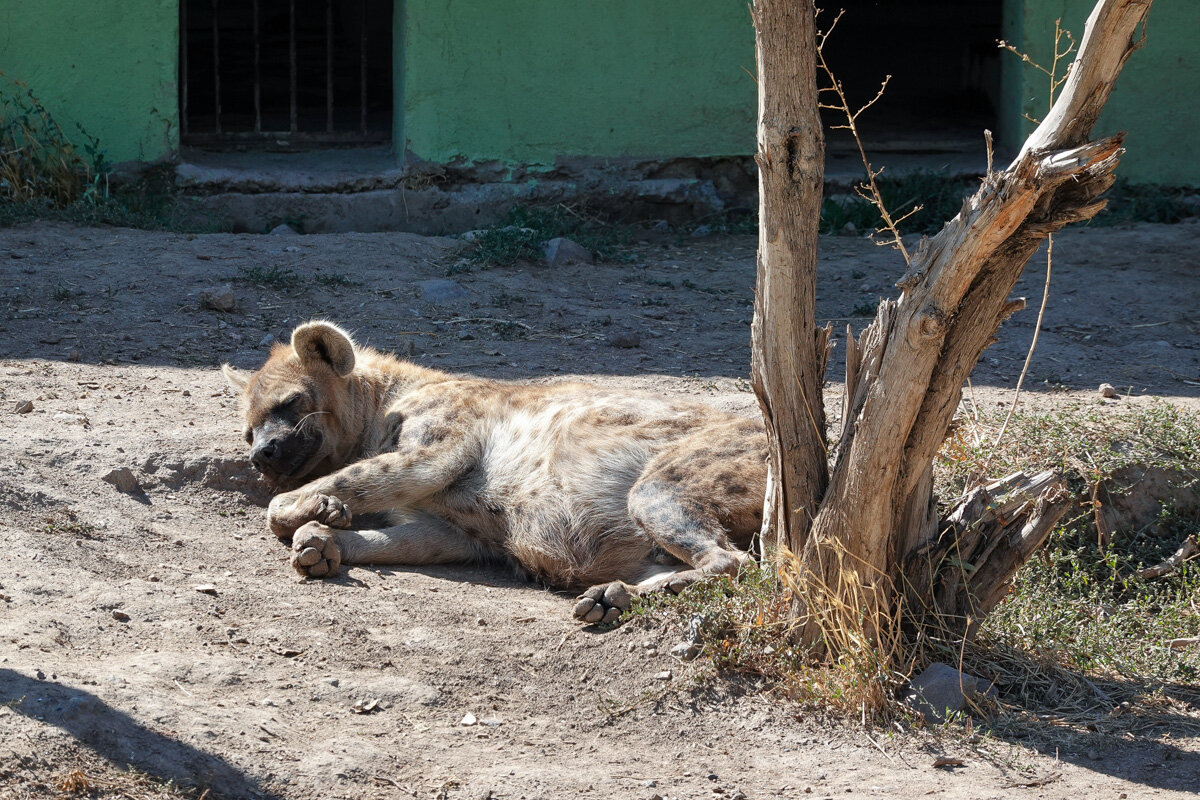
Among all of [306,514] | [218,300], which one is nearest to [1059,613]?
[306,514]

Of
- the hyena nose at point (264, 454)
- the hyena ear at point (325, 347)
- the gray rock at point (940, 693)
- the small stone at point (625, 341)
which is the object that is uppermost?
the hyena ear at point (325, 347)

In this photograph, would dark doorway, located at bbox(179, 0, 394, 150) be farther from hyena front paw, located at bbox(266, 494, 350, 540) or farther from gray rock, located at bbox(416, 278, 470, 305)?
hyena front paw, located at bbox(266, 494, 350, 540)

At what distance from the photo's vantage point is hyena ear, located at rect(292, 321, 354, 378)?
16.8 ft

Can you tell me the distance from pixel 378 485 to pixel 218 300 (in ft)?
9.37

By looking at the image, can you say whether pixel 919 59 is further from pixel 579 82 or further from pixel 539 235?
pixel 539 235

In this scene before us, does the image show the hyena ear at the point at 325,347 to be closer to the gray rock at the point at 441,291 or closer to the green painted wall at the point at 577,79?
the gray rock at the point at 441,291

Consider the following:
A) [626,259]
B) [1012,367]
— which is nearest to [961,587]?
[1012,367]

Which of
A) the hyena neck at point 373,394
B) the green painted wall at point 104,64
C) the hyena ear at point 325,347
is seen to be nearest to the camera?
the hyena ear at point 325,347

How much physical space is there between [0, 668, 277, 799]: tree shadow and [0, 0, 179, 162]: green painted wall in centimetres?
721

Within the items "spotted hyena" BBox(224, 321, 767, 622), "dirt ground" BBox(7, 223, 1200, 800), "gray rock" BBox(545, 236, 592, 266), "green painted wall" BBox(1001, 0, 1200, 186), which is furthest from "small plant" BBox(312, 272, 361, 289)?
"green painted wall" BBox(1001, 0, 1200, 186)

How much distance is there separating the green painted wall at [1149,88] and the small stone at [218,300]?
20.4 feet

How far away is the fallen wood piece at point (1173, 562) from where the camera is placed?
4570 millimetres

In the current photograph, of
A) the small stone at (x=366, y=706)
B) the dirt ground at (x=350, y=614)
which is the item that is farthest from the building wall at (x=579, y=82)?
the small stone at (x=366, y=706)

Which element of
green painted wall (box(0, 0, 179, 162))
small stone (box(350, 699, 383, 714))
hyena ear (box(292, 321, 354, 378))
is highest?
green painted wall (box(0, 0, 179, 162))
